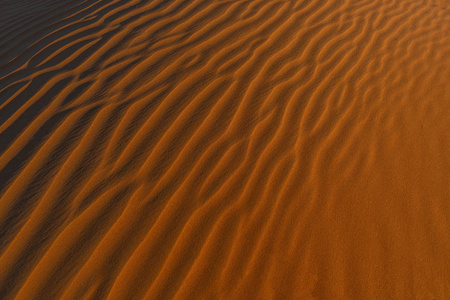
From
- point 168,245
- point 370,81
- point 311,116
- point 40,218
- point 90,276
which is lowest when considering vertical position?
point 90,276

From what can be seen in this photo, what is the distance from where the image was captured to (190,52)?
332cm

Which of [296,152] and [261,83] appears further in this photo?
[261,83]

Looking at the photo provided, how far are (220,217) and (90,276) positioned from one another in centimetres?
78

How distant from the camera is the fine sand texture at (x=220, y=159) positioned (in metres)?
2.09

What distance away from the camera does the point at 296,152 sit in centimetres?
269

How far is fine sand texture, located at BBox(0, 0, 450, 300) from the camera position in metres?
2.09

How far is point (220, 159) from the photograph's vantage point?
2.57 m

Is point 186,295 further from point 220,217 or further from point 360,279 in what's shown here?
point 360,279

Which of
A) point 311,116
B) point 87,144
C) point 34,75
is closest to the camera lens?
point 87,144

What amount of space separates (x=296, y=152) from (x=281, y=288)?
99cm

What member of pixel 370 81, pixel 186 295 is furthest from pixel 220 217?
pixel 370 81

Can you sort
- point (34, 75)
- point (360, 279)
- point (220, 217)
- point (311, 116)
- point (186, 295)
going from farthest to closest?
point (34, 75)
point (311, 116)
point (220, 217)
point (360, 279)
point (186, 295)

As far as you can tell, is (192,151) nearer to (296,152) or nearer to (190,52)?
(296,152)

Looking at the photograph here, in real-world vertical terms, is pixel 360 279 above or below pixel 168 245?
above
